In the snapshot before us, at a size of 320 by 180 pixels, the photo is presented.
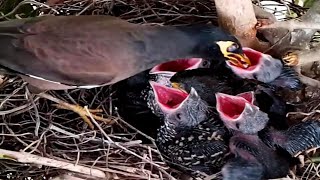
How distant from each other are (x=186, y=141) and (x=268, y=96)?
0.66 ft

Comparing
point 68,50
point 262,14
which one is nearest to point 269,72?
point 262,14

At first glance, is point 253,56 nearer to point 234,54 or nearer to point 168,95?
point 234,54

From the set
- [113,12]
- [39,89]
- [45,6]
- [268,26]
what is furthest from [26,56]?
[268,26]

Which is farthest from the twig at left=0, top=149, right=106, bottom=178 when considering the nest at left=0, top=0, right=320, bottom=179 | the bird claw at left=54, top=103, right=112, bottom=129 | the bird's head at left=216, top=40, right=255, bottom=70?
the bird's head at left=216, top=40, right=255, bottom=70

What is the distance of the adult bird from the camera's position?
1.41 m

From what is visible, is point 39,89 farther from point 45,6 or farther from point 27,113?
point 45,6

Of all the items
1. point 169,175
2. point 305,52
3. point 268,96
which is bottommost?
point 169,175

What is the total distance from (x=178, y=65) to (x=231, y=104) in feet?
0.78

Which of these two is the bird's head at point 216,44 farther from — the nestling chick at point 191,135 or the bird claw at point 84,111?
the bird claw at point 84,111

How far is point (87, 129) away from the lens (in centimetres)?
149

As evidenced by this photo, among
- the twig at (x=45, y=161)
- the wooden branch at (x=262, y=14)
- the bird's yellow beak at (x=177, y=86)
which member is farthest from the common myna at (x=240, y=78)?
the twig at (x=45, y=161)

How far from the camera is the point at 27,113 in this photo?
4.99 feet

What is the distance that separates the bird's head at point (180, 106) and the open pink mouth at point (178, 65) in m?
0.09

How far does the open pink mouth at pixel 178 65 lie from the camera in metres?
1.52
